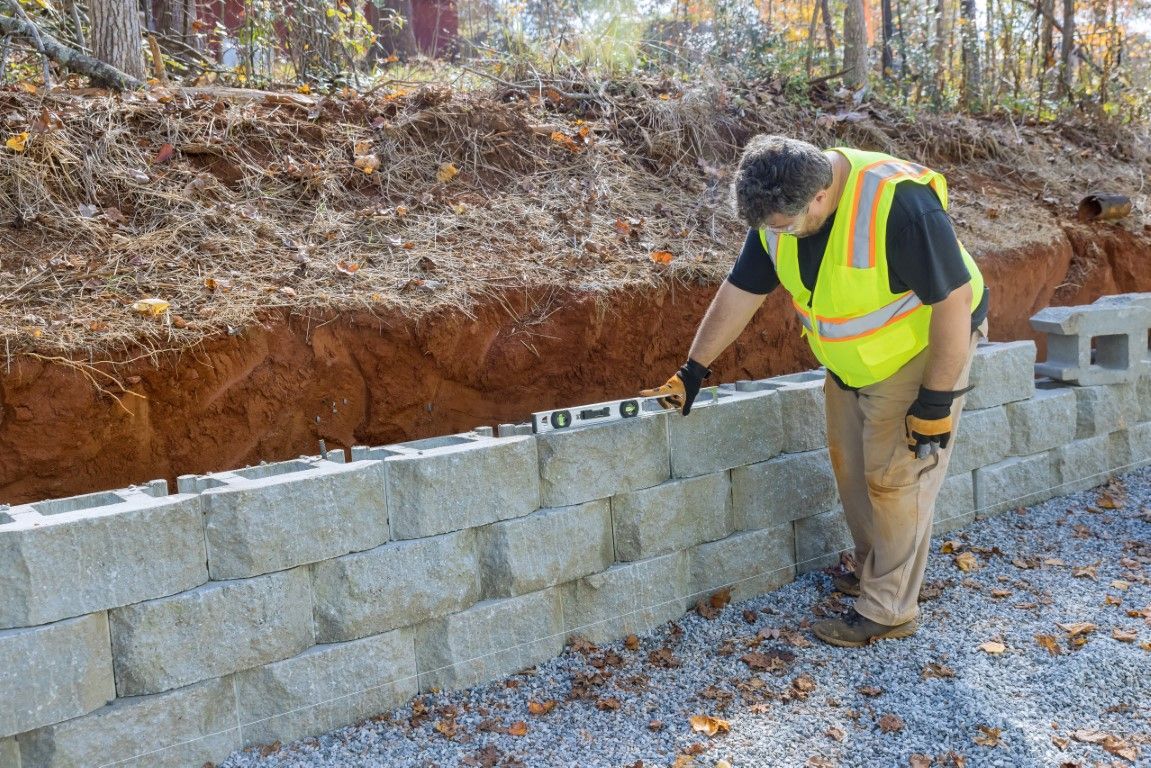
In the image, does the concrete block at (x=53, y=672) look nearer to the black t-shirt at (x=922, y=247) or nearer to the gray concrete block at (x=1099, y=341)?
the black t-shirt at (x=922, y=247)

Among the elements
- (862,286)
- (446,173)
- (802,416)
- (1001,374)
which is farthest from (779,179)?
(446,173)

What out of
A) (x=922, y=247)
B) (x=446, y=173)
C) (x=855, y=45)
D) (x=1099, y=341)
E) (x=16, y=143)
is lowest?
(x=1099, y=341)

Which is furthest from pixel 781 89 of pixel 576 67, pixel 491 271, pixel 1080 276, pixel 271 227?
pixel 271 227

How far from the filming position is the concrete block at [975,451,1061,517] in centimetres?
557

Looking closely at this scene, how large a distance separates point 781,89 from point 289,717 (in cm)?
688

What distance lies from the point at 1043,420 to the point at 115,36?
6.50 meters

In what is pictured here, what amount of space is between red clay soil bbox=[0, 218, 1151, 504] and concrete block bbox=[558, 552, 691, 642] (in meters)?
1.27

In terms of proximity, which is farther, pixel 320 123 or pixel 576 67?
pixel 576 67

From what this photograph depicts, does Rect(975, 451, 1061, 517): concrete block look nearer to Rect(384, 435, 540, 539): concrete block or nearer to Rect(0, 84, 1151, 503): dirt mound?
Rect(0, 84, 1151, 503): dirt mound

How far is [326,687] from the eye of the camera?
3.49m

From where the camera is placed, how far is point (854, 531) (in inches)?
179

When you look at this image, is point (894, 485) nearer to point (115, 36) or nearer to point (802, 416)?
point (802, 416)

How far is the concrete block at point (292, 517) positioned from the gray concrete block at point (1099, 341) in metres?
A: 4.56

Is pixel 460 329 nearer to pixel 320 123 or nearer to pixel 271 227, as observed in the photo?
pixel 271 227
